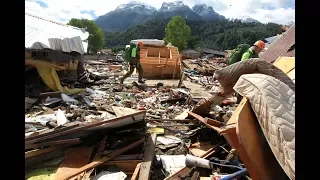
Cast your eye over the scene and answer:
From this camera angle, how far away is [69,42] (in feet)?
37.0

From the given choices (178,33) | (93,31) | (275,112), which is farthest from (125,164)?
(93,31)

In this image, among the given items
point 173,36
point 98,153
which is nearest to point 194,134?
point 98,153

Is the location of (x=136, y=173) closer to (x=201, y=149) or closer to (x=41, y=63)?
(x=201, y=149)

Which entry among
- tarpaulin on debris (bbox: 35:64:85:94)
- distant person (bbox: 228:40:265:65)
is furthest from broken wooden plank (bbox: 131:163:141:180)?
tarpaulin on debris (bbox: 35:64:85:94)

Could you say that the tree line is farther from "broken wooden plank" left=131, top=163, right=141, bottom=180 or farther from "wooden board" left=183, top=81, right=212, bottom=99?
"broken wooden plank" left=131, top=163, right=141, bottom=180

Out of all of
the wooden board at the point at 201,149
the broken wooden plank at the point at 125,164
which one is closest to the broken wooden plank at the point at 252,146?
the wooden board at the point at 201,149

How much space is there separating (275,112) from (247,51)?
4.07m

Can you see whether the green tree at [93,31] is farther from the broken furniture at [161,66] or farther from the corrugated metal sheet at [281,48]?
the corrugated metal sheet at [281,48]

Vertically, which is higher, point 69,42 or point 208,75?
point 69,42

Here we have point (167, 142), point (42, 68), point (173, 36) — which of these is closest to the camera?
point (167, 142)
